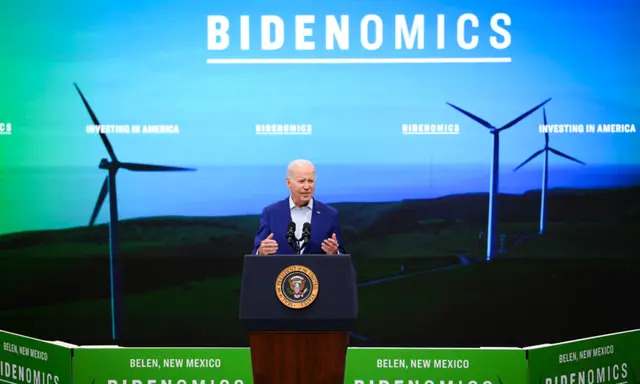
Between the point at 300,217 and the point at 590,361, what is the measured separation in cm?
279

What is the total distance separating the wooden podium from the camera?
3902mm

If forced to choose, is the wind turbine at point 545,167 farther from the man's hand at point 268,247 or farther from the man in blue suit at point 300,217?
the man's hand at point 268,247

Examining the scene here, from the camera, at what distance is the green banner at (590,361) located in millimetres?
5656

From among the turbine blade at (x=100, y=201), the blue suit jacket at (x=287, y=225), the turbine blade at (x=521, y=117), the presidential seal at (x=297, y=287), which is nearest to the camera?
the presidential seal at (x=297, y=287)

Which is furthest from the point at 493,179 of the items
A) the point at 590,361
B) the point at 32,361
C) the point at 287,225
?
the point at 32,361

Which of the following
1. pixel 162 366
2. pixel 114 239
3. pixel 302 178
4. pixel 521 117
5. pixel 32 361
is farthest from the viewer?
pixel 114 239

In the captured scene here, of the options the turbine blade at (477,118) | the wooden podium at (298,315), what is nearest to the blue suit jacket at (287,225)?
the wooden podium at (298,315)

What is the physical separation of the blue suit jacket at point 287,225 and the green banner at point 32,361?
1882 mm

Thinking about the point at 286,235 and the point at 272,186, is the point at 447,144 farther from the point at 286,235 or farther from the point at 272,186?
the point at 286,235

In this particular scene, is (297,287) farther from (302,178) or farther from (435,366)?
(435,366)

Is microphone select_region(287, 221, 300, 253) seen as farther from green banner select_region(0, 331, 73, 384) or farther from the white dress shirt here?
green banner select_region(0, 331, 73, 384)

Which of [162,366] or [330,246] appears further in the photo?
[162,366]

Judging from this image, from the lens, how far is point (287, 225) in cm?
451

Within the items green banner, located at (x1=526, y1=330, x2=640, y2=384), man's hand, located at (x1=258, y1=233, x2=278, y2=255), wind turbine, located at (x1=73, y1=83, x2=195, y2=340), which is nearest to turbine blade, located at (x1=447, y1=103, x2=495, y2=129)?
green banner, located at (x1=526, y1=330, x2=640, y2=384)
